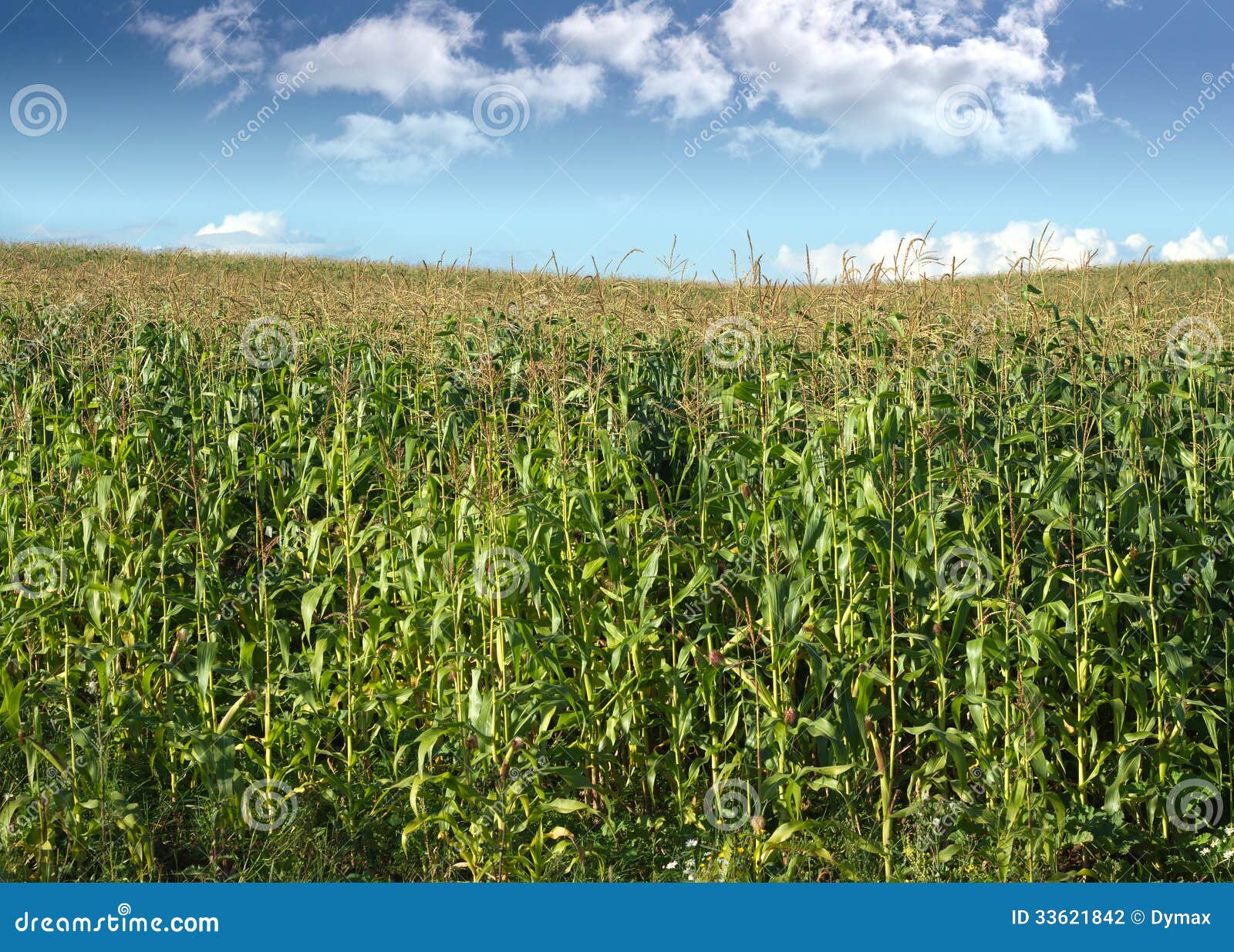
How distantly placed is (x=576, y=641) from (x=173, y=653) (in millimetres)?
1971

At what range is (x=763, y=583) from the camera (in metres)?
3.82

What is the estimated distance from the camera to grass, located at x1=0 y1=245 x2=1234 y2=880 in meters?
3.64

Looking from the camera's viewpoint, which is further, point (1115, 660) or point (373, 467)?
point (373, 467)

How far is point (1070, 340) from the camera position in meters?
7.52

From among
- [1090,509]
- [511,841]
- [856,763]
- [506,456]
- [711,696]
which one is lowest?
[511,841]

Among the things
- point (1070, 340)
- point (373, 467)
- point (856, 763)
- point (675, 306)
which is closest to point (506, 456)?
point (373, 467)

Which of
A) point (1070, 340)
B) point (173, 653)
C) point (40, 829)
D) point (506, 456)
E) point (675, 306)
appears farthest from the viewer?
point (675, 306)

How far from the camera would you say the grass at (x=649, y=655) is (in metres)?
3.64

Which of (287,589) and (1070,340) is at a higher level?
(1070,340)

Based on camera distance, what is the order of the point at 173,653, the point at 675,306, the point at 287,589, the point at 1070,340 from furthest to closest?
the point at 675,306, the point at 1070,340, the point at 287,589, the point at 173,653

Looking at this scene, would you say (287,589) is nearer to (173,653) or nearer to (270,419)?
(173,653)

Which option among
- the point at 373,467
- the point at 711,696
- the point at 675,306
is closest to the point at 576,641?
the point at 711,696

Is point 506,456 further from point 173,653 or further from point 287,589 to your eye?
point 173,653

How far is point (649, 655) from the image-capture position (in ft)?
13.8
